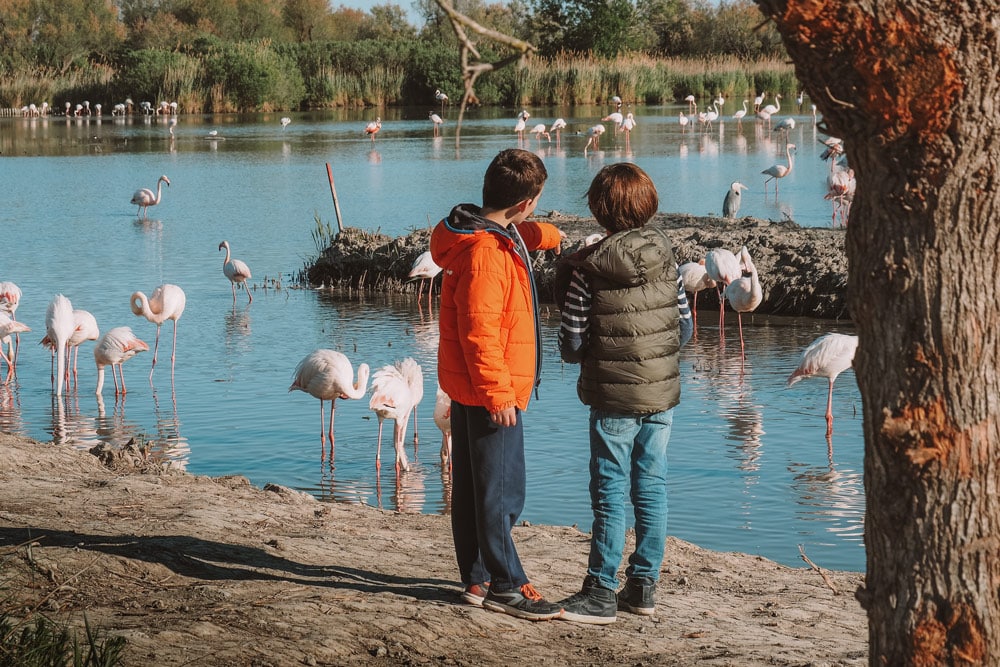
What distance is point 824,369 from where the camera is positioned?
8398 mm

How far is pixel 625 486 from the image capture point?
4.01 meters

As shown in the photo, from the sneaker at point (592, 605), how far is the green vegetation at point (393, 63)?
39.7 m

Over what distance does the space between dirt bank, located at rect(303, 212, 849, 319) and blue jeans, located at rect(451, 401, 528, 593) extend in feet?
27.1

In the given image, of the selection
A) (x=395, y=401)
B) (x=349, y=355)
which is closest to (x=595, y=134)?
(x=349, y=355)

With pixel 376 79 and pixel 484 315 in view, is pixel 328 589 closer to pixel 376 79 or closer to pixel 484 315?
pixel 484 315

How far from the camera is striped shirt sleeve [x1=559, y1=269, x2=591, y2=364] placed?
4.02 meters

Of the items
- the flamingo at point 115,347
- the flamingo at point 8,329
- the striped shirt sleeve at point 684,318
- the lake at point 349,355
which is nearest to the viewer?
the striped shirt sleeve at point 684,318

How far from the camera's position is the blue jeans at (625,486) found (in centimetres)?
403

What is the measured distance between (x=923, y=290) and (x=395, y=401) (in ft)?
16.5

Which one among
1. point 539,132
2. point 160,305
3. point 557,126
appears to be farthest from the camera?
point 539,132

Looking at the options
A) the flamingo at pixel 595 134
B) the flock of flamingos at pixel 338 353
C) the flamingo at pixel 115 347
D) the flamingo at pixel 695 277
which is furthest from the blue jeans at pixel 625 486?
the flamingo at pixel 595 134

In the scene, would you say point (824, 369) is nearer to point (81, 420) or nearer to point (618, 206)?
point (618, 206)

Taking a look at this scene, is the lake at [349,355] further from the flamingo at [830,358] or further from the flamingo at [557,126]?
the flamingo at [557,126]

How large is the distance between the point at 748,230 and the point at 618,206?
1057 centimetres
